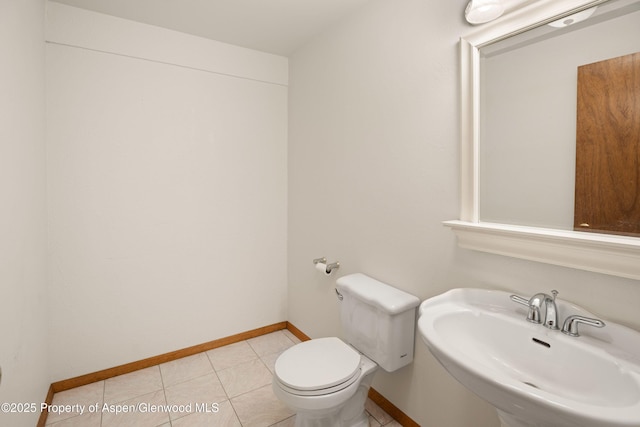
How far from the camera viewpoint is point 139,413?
175 cm

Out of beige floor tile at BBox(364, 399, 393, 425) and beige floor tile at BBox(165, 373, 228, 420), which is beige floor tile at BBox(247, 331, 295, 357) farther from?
beige floor tile at BBox(364, 399, 393, 425)

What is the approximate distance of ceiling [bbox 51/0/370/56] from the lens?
5.91ft

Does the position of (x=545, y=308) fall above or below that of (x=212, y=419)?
above

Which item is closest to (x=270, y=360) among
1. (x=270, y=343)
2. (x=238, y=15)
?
(x=270, y=343)

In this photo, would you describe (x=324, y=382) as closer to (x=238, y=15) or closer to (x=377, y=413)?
(x=377, y=413)

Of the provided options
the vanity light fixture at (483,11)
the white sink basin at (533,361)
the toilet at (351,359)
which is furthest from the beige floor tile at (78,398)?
the vanity light fixture at (483,11)

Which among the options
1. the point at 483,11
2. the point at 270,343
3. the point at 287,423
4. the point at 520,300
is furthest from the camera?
the point at 270,343

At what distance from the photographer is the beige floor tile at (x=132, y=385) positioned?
1.89 metres

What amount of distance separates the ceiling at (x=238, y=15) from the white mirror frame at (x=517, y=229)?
2.92ft

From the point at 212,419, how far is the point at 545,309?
1.70m

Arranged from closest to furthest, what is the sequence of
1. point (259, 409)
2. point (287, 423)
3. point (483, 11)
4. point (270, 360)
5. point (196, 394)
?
point (483, 11)
point (287, 423)
point (259, 409)
point (196, 394)
point (270, 360)

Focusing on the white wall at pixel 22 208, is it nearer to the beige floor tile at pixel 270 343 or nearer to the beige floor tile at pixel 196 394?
the beige floor tile at pixel 196 394

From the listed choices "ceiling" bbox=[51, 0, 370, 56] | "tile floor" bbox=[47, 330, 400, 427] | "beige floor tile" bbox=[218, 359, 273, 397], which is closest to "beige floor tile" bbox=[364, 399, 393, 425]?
"tile floor" bbox=[47, 330, 400, 427]

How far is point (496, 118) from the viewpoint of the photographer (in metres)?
1.24
